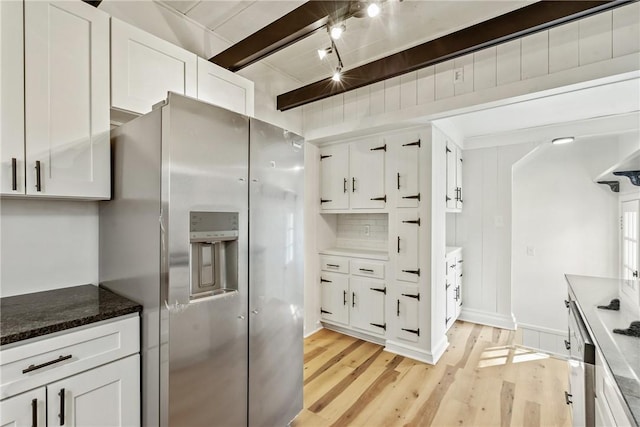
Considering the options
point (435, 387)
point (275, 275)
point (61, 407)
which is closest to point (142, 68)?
point (275, 275)

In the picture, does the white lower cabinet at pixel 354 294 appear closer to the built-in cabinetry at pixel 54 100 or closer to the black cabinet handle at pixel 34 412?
the built-in cabinetry at pixel 54 100

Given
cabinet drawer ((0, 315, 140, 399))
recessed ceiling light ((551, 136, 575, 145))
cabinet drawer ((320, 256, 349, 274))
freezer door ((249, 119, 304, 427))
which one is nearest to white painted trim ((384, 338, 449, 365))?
cabinet drawer ((320, 256, 349, 274))

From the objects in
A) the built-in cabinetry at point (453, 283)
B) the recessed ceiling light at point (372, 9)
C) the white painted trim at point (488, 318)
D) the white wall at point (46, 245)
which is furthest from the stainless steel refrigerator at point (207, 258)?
the white painted trim at point (488, 318)

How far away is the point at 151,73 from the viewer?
5.70 ft

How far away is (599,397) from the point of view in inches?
42.8

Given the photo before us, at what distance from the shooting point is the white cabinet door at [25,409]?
104 cm

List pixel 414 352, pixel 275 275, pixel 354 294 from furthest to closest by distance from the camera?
pixel 354 294, pixel 414 352, pixel 275 275

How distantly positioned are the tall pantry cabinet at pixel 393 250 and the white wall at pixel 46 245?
7.42 ft

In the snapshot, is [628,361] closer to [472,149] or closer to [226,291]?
[226,291]

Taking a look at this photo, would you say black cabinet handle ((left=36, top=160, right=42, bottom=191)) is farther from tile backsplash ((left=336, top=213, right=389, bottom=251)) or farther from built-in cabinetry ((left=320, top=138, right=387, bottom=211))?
tile backsplash ((left=336, top=213, right=389, bottom=251))

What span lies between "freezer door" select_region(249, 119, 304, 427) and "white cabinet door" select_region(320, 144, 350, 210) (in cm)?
142

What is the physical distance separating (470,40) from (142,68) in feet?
6.85

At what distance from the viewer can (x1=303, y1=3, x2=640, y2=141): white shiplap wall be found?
1790 millimetres

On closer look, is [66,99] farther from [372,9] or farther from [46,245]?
[372,9]
